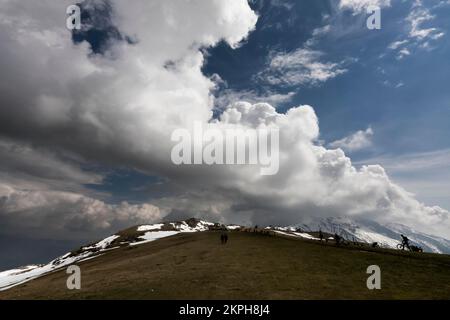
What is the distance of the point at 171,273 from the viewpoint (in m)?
39.4

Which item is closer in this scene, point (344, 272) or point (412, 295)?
point (412, 295)

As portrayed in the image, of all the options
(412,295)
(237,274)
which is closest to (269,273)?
(237,274)

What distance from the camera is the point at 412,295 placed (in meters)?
28.0
